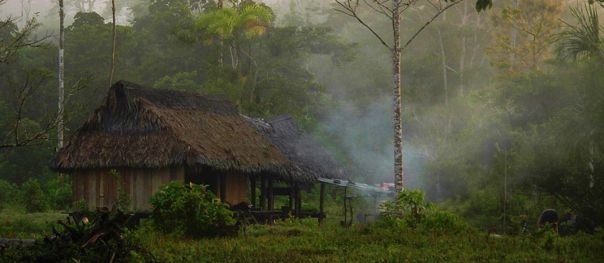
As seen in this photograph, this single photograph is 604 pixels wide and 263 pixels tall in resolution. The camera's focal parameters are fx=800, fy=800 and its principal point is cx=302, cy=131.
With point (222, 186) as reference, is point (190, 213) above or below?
below

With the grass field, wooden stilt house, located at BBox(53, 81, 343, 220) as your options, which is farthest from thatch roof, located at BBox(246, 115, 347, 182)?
the grass field

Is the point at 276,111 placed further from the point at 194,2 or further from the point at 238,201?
the point at 238,201

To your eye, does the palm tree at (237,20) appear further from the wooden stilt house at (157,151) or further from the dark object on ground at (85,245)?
the dark object on ground at (85,245)

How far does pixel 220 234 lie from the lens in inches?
555

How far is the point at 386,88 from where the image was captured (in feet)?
143

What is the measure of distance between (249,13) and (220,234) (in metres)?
16.9

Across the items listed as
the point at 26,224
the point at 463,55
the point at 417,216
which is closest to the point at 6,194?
the point at 26,224

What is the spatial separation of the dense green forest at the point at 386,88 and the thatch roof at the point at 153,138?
1455mm

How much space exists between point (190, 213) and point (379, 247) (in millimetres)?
3842

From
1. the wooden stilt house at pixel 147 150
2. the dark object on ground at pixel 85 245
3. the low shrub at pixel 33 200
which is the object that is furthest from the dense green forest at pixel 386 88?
the dark object on ground at pixel 85 245

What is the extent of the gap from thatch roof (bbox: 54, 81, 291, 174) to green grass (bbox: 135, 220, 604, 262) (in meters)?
6.05

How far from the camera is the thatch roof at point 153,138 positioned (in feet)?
66.8

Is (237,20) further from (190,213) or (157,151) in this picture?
(190,213)

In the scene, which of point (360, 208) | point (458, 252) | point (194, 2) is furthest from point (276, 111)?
point (458, 252)
